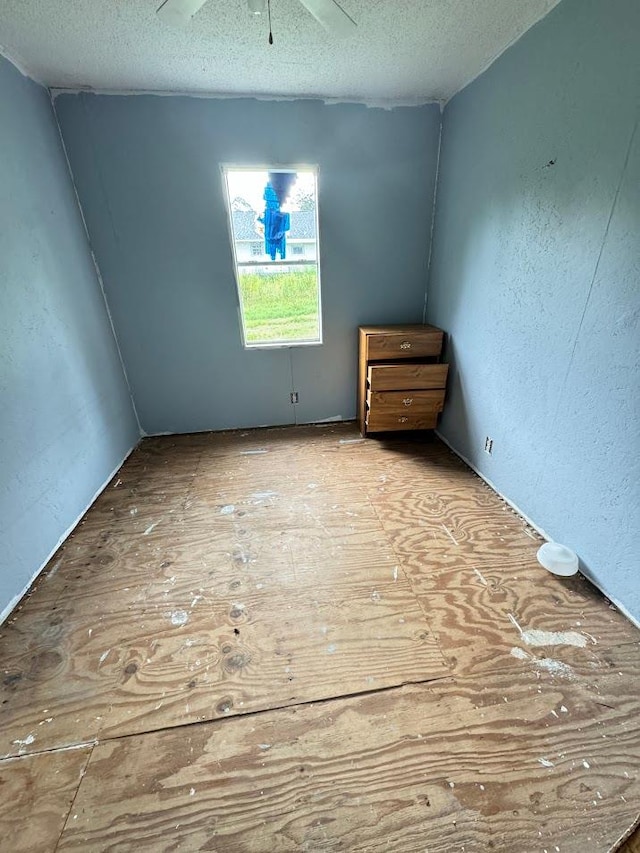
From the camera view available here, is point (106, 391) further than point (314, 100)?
Yes

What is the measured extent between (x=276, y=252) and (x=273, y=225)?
178 mm

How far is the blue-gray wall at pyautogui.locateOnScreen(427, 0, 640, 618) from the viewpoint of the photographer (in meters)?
1.30

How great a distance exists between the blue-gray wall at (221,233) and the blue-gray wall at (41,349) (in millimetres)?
241

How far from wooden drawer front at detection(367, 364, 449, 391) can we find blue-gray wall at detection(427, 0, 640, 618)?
32 cm

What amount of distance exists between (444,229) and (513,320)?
1.05 m

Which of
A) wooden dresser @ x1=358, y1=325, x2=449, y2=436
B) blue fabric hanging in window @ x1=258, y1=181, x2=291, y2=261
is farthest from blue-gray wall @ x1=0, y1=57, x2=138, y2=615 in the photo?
wooden dresser @ x1=358, y1=325, x2=449, y2=436

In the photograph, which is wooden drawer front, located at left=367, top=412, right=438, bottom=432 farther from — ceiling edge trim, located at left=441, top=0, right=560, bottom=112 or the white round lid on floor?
ceiling edge trim, located at left=441, top=0, right=560, bottom=112

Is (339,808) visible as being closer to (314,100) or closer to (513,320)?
(513,320)

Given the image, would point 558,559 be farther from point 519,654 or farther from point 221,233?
point 221,233

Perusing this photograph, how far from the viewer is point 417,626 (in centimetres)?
141

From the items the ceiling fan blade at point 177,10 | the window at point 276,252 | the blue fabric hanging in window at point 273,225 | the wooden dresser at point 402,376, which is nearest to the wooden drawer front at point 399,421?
the wooden dresser at point 402,376

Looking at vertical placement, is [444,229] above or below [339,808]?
above

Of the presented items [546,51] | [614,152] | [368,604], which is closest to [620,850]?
[368,604]

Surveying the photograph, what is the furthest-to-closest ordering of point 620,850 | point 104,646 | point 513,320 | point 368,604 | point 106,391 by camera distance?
point 106,391
point 513,320
point 368,604
point 104,646
point 620,850
